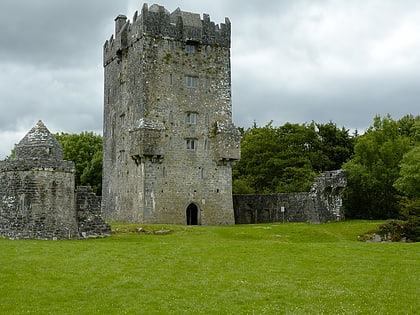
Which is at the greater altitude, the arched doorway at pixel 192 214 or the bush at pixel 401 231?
the arched doorway at pixel 192 214

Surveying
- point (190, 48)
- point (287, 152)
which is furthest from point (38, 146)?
point (287, 152)

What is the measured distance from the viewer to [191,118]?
166 feet

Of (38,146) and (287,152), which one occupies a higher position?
(287,152)

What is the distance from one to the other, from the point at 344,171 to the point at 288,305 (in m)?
31.3

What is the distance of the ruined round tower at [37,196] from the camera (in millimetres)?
33750

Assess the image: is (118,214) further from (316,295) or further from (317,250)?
(316,295)

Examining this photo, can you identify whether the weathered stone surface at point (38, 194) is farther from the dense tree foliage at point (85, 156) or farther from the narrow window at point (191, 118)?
the dense tree foliage at point (85, 156)

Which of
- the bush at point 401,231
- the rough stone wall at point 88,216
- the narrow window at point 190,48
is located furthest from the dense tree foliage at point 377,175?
the rough stone wall at point 88,216

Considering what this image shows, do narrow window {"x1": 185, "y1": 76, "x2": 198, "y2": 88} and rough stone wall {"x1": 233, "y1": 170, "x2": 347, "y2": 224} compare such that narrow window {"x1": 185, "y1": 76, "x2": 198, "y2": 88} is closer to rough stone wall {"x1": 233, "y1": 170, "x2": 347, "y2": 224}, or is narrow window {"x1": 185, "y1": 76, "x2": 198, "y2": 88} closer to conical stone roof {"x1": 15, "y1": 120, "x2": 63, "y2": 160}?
rough stone wall {"x1": 233, "y1": 170, "x2": 347, "y2": 224}

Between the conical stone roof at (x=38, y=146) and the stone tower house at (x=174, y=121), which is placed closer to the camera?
the conical stone roof at (x=38, y=146)

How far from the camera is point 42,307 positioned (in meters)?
18.0

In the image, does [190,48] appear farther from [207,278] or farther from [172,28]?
[207,278]

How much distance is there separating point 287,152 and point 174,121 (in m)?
24.0

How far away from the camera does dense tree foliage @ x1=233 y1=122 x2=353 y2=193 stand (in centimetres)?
6994
